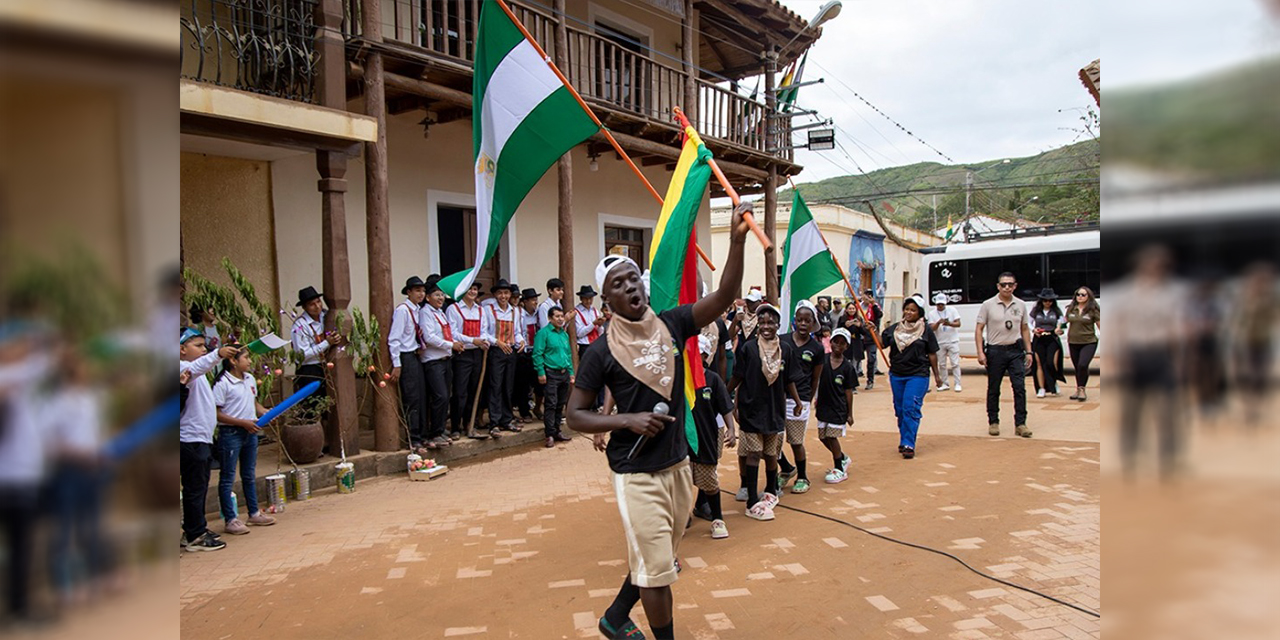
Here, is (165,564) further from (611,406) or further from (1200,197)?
(611,406)

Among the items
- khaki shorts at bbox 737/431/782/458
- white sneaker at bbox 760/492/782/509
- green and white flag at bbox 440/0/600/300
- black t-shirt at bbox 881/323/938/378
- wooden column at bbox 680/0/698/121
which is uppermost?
wooden column at bbox 680/0/698/121

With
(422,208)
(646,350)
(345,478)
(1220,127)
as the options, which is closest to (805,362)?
(646,350)

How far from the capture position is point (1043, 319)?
Result: 35.1ft

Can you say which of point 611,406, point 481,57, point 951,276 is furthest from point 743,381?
point 951,276

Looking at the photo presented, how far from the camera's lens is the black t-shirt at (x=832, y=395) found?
275 inches

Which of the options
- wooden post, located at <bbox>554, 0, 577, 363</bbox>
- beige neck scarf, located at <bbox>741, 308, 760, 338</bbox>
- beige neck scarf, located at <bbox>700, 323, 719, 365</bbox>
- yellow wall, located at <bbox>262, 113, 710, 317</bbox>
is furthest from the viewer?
wooden post, located at <bbox>554, 0, 577, 363</bbox>

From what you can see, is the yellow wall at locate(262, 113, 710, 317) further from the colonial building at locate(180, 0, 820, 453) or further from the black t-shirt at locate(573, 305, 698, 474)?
the black t-shirt at locate(573, 305, 698, 474)

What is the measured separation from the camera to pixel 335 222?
24.7 feet

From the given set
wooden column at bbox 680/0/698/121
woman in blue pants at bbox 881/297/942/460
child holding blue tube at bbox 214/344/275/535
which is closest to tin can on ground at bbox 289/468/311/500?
child holding blue tube at bbox 214/344/275/535

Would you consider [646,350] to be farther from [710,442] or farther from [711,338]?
[711,338]

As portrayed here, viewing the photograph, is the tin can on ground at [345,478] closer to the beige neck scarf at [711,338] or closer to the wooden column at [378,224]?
the wooden column at [378,224]

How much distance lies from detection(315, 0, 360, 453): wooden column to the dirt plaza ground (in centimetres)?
81

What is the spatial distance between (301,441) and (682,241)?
4382 mm

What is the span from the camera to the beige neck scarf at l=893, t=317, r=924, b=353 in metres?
7.81
